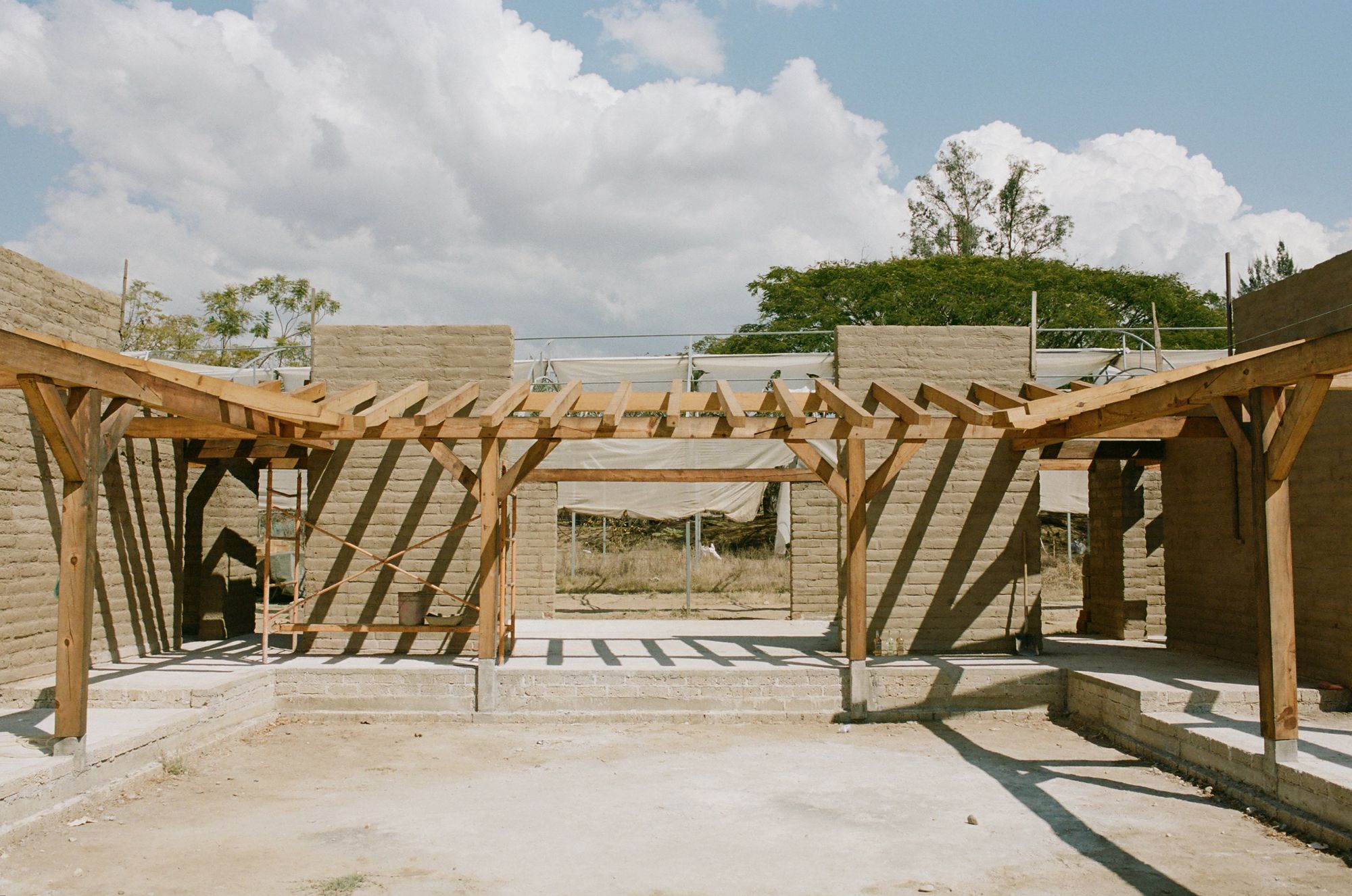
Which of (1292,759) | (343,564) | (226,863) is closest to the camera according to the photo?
(226,863)

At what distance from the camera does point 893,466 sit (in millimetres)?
9703

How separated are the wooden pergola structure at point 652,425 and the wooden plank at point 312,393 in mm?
20

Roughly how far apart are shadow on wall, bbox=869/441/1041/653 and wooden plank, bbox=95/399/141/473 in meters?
7.26

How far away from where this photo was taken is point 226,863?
17.8 ft

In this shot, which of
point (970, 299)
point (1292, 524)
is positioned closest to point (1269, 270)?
point (970, 299)

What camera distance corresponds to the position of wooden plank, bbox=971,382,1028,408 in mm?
9078

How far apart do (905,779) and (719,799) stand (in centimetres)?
149

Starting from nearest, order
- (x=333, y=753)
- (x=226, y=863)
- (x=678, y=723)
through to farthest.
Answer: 1. (x=226, y=863)
2. (x=333, y=753)
3. (x=678, y=723)

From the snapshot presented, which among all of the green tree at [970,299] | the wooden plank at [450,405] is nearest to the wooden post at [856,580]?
the wooden plank at [450,405]

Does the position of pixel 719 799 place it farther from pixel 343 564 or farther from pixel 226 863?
pixel 343 564

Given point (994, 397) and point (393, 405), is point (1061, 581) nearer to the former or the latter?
point (994, 397)

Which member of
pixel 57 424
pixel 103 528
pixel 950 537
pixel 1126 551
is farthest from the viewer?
pixel 1126 551

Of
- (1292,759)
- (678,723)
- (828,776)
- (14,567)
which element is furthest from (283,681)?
(1292,759)

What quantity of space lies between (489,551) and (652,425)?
2022 millimetres
